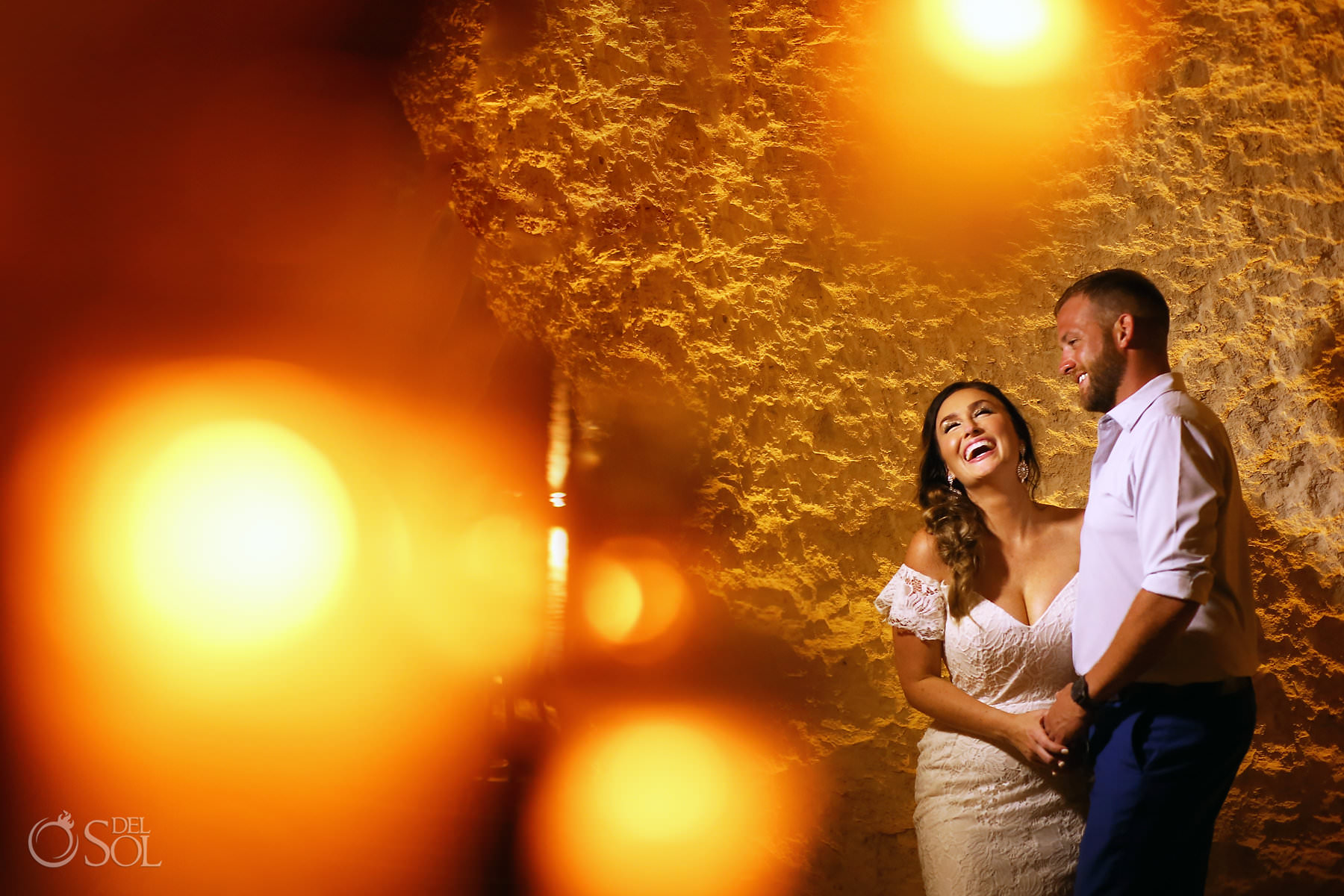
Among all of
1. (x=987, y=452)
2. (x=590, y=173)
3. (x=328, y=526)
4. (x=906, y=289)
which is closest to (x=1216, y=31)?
(x=906, y=289)

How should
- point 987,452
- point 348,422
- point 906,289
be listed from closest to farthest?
point 987,452 < point 906,289 < point 348,422

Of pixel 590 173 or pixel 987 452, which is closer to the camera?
pixel 987 452

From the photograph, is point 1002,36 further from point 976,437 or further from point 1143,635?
point 1143,635

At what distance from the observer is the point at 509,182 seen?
274cm

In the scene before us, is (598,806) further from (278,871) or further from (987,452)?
(987,452)

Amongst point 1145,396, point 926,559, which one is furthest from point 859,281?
point 1145,396

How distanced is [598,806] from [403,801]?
2.20 feet

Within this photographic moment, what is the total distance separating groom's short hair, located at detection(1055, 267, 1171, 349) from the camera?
153 centimetres

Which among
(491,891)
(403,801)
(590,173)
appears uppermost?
(590,173)

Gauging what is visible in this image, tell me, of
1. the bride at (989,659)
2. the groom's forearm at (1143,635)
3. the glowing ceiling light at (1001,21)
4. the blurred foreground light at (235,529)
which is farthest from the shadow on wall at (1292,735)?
the blurred foreground light at (235,529)

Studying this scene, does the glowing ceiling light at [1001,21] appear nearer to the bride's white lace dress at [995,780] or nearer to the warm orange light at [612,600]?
the bride's white lace dress at [995,780]

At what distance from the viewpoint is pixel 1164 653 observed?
135 centimetres

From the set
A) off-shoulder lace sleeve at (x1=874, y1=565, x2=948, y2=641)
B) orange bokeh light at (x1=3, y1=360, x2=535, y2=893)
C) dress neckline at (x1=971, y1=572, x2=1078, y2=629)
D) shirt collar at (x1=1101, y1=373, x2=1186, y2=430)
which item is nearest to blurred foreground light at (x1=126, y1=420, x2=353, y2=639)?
orange bokeh light at (x1=3, y1=360, x2=535, y2=893)

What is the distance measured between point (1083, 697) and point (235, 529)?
2.40 m
